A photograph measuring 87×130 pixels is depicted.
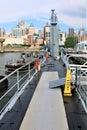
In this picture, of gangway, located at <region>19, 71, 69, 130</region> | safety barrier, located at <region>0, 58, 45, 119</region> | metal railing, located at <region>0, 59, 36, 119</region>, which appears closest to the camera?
gangway, located at <region>19, 71, 69, 130</region>

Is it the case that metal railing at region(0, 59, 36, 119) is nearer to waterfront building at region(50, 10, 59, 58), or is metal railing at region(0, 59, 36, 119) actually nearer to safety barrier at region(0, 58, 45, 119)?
safety barrier at region(0, 58, 45, 119)

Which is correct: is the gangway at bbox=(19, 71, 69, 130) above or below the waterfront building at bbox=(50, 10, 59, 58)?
below

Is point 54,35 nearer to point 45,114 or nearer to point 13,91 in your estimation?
point 13,91

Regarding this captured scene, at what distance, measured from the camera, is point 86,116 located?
7.11 metres

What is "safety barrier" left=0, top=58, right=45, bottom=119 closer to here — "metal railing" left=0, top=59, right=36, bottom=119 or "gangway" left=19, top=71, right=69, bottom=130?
Answer: "metal railing" left=0, top=59, right=36, bottom=119

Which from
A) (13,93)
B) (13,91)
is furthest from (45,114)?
(13,91)

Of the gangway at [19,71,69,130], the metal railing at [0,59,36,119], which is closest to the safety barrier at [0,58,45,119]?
the metal railing at [0,59,36,119]

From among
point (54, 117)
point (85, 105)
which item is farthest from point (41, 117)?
point (85, 105)

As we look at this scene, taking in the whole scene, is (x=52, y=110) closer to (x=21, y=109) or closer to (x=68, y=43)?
(x=21, y=109)

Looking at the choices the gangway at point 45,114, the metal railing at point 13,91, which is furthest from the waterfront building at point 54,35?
the gangway at point 45,114

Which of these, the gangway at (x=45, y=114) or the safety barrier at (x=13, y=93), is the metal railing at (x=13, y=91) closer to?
the safety barrier at (x=13, y=93)

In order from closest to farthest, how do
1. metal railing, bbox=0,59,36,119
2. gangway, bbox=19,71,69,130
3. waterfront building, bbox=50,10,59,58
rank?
1. gangway, bbox=19,71,69,130
2. metal railing, bbox=0,59,36,119
3. waterfront building, bbox=50,10,59,58

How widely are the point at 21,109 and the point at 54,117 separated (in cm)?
166

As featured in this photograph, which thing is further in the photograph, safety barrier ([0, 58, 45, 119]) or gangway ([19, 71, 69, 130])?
safety barrier ([0, 58, 45, 119])
